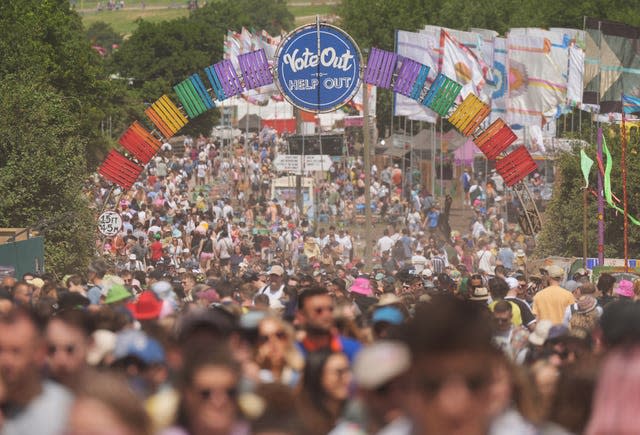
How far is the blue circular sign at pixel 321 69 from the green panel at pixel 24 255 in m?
6.75

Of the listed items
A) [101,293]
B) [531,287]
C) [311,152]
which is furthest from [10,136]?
[101,293]

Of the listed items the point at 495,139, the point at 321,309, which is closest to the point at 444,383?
the point at 321,309

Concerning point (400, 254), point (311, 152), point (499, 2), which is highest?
point (499, 2)

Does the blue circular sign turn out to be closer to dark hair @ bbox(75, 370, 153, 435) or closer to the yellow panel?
the yellow panel

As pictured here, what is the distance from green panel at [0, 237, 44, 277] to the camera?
26188 millimetres

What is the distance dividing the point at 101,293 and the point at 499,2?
74.9m

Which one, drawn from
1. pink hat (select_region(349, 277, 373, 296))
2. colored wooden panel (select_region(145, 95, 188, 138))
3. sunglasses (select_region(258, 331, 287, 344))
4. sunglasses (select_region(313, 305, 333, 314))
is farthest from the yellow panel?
sunglasses (select_region(258, 331, 287, 344))

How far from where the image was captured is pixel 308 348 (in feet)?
25.7

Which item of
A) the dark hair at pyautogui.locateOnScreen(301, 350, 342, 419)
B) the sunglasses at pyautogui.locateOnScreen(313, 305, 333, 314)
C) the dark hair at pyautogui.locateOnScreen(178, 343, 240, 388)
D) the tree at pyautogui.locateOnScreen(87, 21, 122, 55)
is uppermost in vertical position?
the tree at pyautogui.locateOnScreen(87, 21, 122, 55)

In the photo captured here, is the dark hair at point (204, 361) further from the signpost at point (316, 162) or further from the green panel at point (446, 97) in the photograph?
the signpost at point (316, 162)

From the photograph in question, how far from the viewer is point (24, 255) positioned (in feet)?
89.2

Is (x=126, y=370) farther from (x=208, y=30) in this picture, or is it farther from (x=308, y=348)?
(x=208, y=30)

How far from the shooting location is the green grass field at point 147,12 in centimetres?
17225

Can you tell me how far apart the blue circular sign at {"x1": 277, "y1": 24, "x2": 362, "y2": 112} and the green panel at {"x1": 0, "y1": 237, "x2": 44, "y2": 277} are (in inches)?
266
